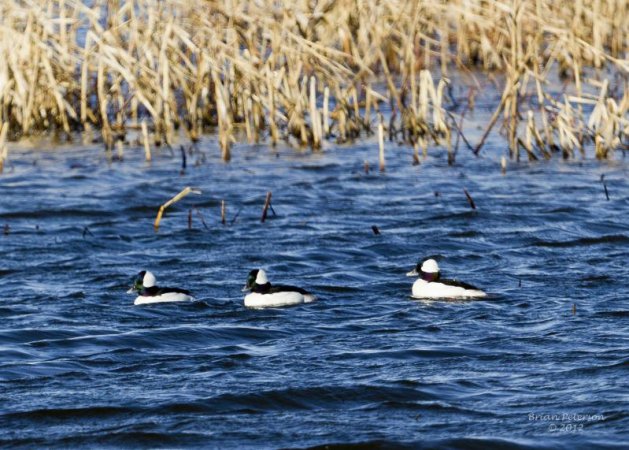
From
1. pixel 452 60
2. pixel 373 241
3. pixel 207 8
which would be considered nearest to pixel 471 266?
pixel 373 241

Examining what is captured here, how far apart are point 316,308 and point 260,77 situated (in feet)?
20.2

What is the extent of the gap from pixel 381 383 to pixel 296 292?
2750 millimetres

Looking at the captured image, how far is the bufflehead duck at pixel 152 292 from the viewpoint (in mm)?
12227

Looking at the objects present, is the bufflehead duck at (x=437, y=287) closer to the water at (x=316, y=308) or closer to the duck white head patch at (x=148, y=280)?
the water at (x=316, y=308)

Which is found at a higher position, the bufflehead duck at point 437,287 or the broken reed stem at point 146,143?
the broken reed stem at point 146,143

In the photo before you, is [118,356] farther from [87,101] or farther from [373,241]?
[87,101]

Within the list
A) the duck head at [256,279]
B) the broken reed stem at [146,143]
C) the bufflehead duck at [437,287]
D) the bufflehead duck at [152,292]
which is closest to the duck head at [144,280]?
the bufflehead duck at [152,292]

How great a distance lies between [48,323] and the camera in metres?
11.7

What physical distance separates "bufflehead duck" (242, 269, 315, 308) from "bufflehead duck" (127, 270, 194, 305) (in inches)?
22.6

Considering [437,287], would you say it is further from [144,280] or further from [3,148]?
[3,148]

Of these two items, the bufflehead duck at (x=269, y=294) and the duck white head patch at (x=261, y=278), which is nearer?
the bufflehead duck at (x=269, y=294)

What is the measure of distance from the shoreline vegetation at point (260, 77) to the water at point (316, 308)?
0.48m

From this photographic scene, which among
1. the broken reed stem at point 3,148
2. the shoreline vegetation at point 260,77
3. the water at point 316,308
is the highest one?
the shoreline vegetation at point 260,77

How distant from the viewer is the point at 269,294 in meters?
12.0
